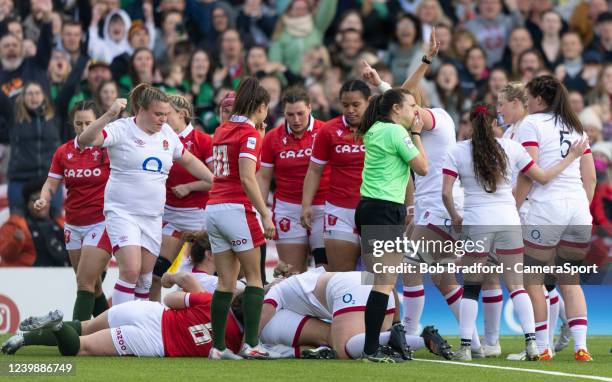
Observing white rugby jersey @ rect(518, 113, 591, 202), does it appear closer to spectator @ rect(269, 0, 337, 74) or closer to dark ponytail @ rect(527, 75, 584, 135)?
dark ponytail @ rect(527, 75, 584, 135)

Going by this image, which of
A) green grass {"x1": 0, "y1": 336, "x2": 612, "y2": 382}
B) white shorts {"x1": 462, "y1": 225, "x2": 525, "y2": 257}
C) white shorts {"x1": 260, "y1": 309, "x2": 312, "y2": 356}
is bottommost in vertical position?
green grass {"x1": 0, "y1": 336, "x2": 612, "y2": 382}

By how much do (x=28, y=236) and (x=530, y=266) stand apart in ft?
22.0

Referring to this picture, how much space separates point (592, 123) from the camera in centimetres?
1680

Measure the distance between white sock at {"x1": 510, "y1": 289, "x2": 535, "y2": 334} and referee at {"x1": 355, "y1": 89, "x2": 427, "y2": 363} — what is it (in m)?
1.15

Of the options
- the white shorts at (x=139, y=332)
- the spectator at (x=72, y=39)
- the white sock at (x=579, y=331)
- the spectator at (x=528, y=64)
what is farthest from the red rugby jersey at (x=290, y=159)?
the spectator at (x=528, y=64)

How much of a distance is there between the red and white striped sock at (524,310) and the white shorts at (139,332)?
2.86 metres

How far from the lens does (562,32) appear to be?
62.0 ft

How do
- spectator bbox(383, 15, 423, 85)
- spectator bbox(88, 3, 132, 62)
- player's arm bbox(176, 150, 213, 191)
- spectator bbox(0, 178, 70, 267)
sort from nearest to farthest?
player's arm bbox(176, 150, 213, 191), spectator bbox(0, 178, 70, 267), spectator bbox(88, 3, 132, 62), spectator bbox(383, 15, 423, 85)

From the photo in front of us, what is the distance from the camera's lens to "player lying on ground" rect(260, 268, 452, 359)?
32.7 feet

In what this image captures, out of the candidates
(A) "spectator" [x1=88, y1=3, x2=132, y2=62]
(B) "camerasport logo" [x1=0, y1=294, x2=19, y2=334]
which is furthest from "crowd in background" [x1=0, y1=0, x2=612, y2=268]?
(B) "camerasport logo" [x1=0, y1=294, x2=19, y2=334]

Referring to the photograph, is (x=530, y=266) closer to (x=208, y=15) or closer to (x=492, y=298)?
(x=492, y=298)

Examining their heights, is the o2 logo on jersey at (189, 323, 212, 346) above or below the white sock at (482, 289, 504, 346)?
below

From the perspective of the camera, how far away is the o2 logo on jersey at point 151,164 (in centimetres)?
1123

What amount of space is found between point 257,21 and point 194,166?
719 centimetres
